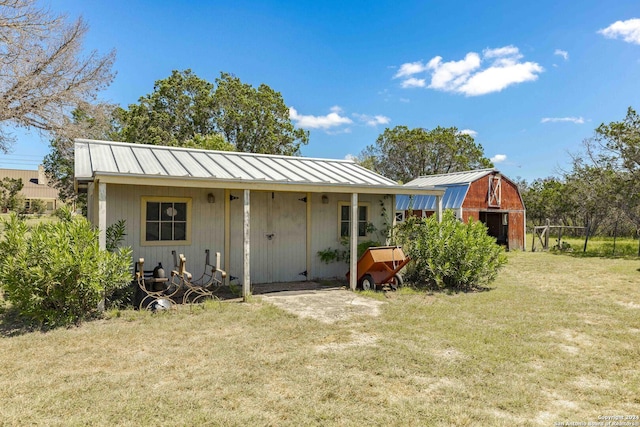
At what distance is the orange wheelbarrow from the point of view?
792 centimetres

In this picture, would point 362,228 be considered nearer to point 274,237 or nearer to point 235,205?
point 274,237

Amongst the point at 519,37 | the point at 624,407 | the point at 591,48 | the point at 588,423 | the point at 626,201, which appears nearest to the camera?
the point at 588,423

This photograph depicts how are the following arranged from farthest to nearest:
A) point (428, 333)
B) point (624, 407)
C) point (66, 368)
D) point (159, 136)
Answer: point (159, 136), point (428, 333), point (66, 368), point (624, 407)

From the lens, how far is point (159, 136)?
953 inches

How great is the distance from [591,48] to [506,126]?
10.4 m

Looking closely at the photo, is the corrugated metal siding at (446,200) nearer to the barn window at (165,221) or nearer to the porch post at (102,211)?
the barn window at (165,221)

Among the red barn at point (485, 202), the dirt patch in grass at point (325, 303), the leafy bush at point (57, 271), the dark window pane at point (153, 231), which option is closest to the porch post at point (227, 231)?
the dirt patch in grass at point (325, 303)

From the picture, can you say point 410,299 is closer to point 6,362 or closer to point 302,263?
point 302,263

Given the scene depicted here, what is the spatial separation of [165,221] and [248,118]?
65.5ft

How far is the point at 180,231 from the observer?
7.75 metres

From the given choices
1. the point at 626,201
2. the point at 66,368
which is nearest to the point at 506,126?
the point at 626,201

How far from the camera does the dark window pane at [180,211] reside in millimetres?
7716

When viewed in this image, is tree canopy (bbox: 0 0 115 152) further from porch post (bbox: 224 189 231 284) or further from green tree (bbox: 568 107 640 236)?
green tree (bbox: 568 107 640 236)

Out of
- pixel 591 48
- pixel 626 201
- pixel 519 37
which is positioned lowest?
pixel 626 201
